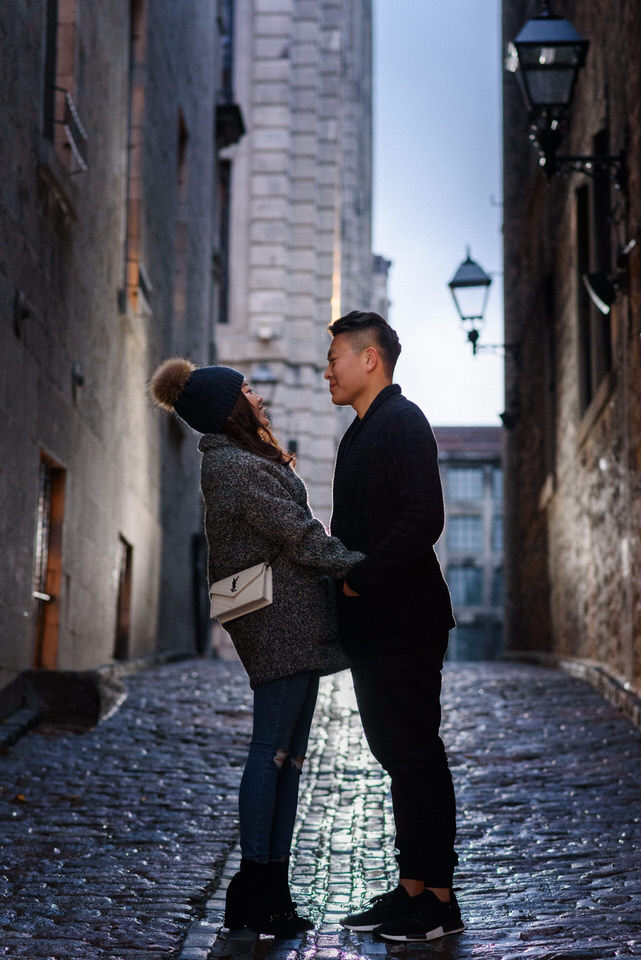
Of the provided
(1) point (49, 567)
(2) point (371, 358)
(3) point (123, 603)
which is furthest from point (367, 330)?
(3) point (123, 603)

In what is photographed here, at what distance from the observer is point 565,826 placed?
6.23m

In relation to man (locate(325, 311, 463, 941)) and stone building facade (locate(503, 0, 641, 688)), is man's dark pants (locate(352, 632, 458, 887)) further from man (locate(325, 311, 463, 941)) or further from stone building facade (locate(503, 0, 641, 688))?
stone building facade (locate(503, 0, 641, 688))

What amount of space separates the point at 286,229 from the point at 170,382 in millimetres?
33558

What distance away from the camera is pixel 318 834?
6137mm

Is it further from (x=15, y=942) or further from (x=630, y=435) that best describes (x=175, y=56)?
(x=15, y=942)

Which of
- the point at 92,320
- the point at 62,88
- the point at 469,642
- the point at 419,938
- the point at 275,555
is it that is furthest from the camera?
the point at 469,642

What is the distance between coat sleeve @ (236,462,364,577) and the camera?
4320 millimetres

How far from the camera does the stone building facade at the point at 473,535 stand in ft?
211

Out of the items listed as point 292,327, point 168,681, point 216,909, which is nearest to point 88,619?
point 168,681

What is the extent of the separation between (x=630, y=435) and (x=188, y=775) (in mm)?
4174

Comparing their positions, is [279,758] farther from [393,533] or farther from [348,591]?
[393,533]

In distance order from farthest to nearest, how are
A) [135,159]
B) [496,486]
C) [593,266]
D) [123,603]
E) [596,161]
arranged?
[496,486]
[123,603]
[135,159]
[593,266]
[596,161]

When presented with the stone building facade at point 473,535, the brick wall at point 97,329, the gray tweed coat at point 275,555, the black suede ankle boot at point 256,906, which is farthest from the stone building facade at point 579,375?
the stone building facade at point 473,535

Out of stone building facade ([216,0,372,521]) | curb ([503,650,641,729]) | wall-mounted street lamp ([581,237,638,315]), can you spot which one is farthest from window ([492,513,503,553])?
wall-mounted street lamp ([581,237,638,315])
